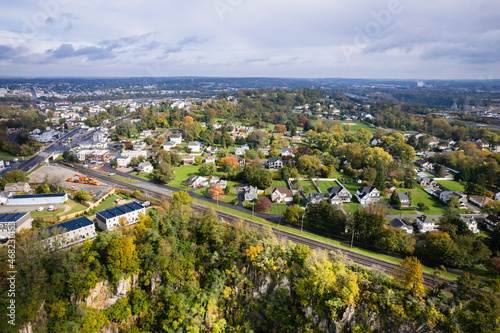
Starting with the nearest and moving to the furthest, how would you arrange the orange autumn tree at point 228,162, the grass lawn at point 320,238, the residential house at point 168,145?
1. the grass lawn at point 320,238
2. the orange autumn tree at point 228,162
3. the residential house at point 168,145

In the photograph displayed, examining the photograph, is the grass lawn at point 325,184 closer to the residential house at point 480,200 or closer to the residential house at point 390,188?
the residential house at point 390,188

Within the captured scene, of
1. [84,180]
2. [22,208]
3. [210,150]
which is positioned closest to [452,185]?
[210,150]

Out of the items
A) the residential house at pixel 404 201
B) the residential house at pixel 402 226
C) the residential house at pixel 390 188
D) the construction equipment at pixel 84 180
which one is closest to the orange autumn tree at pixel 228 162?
the construction equipment at pixel 84 180

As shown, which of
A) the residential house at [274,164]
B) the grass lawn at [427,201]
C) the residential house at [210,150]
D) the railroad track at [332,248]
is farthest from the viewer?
the residential house at [210,150]

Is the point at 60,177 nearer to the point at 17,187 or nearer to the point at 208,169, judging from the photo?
the point at 17,187

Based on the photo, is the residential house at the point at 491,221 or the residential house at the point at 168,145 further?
the residential house at the point at 168,145

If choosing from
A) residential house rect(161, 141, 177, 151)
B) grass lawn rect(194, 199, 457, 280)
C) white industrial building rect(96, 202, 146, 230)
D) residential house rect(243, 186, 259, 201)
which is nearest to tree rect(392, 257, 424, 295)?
grass lawn rect(194, 199, 457, 280)
